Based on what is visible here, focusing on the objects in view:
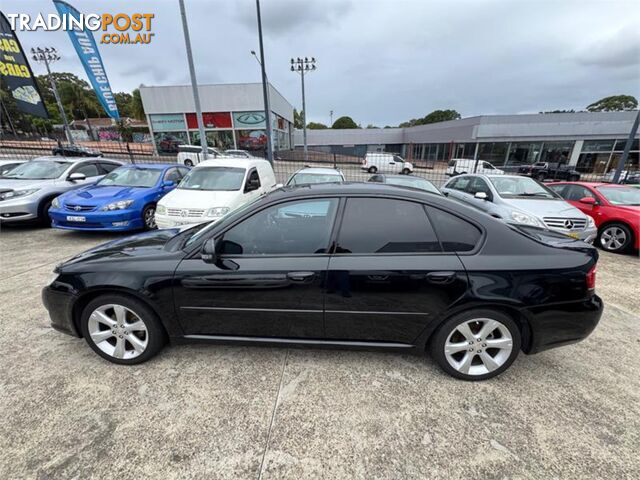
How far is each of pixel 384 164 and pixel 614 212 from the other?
1759cm

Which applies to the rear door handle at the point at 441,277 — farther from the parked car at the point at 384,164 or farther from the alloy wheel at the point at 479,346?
the parked car at the point at 384,164

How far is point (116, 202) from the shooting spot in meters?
5.21

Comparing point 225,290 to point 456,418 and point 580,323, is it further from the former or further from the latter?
point 580,323

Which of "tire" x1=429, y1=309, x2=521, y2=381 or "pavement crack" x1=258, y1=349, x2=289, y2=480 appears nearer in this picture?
"pavement crack" x1=258, y1=349, x2=289, y2=480

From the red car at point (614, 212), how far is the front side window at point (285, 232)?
249 inches

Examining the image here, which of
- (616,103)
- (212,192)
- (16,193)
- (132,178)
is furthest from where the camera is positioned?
(616,103)

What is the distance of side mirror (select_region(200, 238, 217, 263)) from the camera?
6.44ft

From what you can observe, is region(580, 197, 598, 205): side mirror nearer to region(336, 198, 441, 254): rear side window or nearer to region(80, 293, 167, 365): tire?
region(336, 198, 441, 254): rear side window

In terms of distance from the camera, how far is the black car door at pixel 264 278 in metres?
2.01

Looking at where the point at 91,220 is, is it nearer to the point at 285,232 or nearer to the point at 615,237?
the point at 285,232

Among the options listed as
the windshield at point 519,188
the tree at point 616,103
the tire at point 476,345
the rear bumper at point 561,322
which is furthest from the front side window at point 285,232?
the tree at point 616,103

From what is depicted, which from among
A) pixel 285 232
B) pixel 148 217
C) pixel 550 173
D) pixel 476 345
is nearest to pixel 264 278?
pixel 285 232

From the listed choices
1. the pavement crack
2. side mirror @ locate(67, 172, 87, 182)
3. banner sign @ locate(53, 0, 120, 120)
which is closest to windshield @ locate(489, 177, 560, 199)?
the pavement crack

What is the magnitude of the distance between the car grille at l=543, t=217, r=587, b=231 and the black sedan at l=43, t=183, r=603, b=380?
10.7 ft
